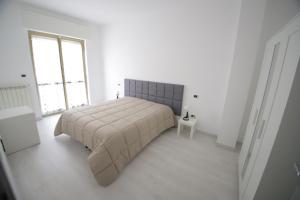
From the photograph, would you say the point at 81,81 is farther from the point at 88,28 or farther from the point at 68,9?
the point at 68,9

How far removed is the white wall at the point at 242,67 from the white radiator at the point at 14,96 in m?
4.56

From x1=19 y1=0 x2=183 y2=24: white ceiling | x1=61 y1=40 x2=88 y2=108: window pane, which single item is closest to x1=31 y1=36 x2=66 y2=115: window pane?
x1=61 y1=40 x2=88 y2=108: window pane

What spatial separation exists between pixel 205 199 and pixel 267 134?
1065 mm

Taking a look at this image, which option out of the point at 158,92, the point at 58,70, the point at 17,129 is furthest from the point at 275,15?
the point at 58,70

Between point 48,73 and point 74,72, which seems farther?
point 74,72

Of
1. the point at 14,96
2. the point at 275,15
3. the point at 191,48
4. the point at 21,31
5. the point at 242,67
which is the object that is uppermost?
the point at 275,15

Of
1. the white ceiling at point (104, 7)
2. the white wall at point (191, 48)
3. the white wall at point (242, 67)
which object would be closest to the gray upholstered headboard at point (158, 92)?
the white wall at point (191, 48)

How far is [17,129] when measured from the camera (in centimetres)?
219

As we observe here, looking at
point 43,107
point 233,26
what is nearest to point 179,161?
point 233,26

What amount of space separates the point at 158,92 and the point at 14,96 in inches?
135

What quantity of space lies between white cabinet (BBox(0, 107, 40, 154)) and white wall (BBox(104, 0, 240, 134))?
2.69 meters

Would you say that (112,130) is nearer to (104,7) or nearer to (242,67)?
(242,67)

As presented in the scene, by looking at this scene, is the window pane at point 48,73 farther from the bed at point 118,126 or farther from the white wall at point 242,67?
the white wall at point 242,67

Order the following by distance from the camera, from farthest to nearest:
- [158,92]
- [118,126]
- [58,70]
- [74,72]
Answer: [74,72] < [58,70] < [158,92] < [118,126]
